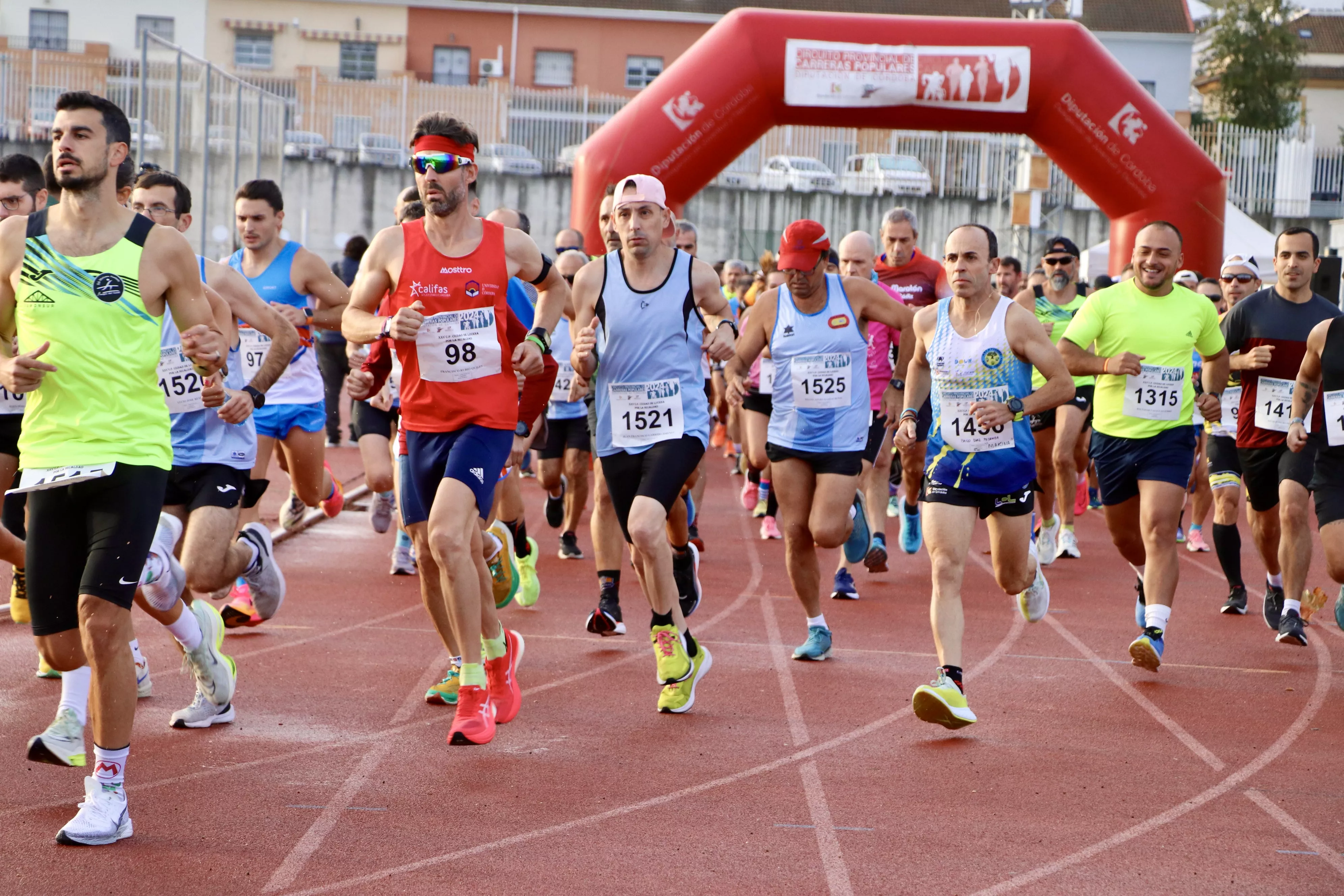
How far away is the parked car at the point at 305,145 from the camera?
28719 mm

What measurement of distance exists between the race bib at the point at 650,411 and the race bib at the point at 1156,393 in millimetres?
2455

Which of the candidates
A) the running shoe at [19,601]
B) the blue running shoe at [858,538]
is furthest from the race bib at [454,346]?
the blue running shoe at [858,538]

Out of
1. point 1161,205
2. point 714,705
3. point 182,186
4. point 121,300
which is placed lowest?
point 714,705

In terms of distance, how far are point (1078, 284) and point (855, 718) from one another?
10300 mm

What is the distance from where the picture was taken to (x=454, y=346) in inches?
229

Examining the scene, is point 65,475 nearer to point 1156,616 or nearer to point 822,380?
point 822,380

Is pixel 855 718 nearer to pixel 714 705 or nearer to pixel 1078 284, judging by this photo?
pixel 714 705

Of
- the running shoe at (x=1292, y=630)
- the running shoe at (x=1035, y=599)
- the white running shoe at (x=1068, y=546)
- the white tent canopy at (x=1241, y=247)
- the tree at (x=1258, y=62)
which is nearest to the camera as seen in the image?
the running shoe at (x=1035, y=599)

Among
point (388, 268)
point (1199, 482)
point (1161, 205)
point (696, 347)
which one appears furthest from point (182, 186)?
point (1161, 205)

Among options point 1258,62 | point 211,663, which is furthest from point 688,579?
point 1258,62

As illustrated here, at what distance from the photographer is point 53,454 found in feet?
14.4

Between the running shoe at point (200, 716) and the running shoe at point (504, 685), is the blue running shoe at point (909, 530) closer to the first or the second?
the running shoe at point (504, 685)

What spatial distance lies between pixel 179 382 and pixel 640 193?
204 centimetres

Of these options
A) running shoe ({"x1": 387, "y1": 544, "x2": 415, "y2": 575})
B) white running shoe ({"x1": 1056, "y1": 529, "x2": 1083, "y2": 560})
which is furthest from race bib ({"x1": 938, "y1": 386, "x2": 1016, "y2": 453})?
white running shoe ({"x1": 1056, "y1": 529, "x2": 1083, "y2": 560})
